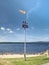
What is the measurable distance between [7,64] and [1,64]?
0.51 meters

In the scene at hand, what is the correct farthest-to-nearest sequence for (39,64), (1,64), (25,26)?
(25,26) < (39,64) < (1,64)

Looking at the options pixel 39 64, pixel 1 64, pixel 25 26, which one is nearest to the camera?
pixel 1 64

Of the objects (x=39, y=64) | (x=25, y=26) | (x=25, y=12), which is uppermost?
(x=25, y=12)

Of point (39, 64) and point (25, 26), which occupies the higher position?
point (25, 26)

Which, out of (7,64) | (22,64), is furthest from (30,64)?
(7,64)

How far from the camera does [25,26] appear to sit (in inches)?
835

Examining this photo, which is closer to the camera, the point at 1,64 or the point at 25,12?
the point at 1,64

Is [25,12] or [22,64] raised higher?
[25,12]

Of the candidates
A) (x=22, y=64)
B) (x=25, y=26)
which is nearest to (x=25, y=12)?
(x=25, y=26)

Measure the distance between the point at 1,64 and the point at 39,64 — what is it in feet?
9.59

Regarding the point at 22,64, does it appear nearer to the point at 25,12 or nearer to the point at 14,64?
the point at 14,64

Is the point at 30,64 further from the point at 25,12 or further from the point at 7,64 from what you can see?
the point at 25,12

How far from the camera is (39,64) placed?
1686 centimetres

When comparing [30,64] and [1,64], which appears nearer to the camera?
[1,64]
